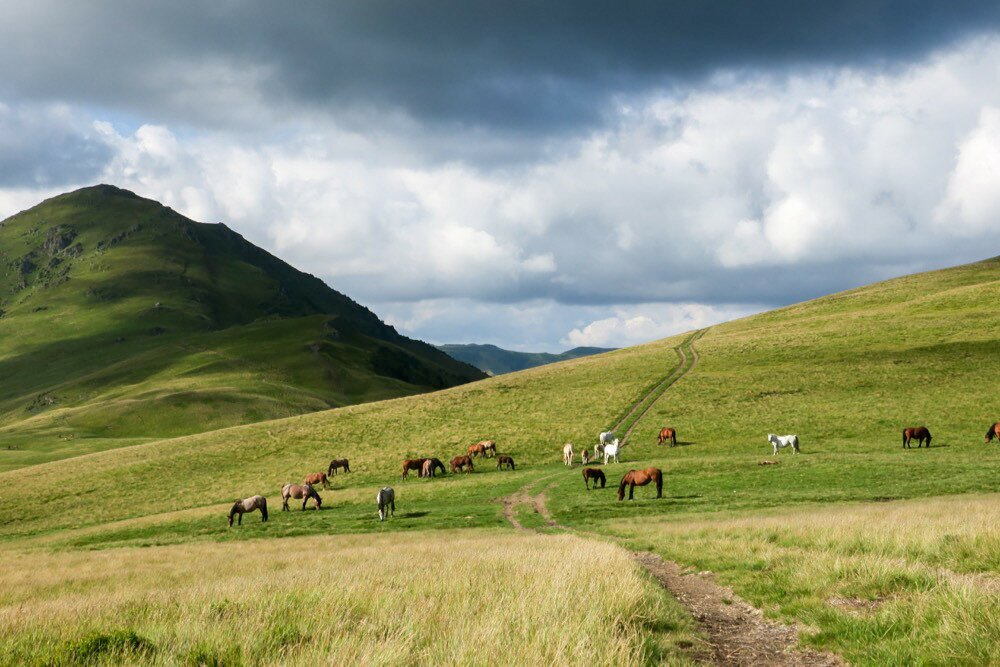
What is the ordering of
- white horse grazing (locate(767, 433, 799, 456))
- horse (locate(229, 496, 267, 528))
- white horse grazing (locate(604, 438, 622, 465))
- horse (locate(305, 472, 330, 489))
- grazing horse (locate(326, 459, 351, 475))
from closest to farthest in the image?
horse (locate(229, 496, 267, 528)) < white horse grazing (locate(767, 433, 799, 456)) < white horse grazing (locate(604, 438, 622, 465)) < horse (locate(305, 472, 330, 489)) < grazing horse (locate(326, 459, 351, 475))

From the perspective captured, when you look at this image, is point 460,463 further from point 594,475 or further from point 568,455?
point 594,475

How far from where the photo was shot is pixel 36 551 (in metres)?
32.6

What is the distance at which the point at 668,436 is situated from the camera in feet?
161

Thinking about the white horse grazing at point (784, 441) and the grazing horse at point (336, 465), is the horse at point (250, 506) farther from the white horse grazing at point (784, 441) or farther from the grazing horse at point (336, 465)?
the white horse grazing at point (784, 441)

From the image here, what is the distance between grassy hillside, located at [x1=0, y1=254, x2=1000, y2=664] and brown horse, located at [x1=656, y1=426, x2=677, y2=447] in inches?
52.0

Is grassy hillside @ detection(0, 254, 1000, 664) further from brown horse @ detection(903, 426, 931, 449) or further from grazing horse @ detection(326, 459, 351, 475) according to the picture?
grazing horse @ detection(326, 459, 351, 475)

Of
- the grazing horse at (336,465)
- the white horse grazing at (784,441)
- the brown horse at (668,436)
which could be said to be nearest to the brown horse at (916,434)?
the white horse grazing at (784,441)

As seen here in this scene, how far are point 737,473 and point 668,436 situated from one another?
11649 millimetres

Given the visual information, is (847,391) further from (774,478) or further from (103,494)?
(103,494)

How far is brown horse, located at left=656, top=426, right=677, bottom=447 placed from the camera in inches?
1919

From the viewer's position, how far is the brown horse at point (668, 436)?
48737mm

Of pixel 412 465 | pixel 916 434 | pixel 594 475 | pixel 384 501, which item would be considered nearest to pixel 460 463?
pixel 412 465

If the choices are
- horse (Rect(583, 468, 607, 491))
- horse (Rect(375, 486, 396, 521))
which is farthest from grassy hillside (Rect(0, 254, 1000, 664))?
horse (Rect(375, 486, 396, 521))

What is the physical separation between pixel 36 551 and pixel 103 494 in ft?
65.8
